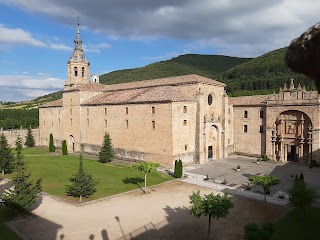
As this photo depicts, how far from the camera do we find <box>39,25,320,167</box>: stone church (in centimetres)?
3506

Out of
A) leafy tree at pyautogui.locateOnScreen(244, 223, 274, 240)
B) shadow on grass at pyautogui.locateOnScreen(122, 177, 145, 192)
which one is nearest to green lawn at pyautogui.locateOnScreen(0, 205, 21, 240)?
shadow on grass at pyautogui.locateOnScreen(122, 177, 145, 192)

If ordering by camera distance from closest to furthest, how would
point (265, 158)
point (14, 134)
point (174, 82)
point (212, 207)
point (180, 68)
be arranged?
1. point (212, 207)
2. point (265, 158)
3. point (174, 82)
4. point (14, 134)
5. point (180, 68)

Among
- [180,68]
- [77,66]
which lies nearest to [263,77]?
[180,68]

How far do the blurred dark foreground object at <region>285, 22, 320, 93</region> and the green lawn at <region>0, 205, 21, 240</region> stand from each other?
1662 centimetres

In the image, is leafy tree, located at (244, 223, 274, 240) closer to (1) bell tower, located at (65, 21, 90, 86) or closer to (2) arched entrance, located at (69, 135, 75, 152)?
(2) arched entrance, located at (69, 135, 75, 152)

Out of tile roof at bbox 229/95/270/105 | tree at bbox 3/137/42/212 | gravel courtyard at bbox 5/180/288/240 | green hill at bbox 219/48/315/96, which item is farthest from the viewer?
green hill at bbox 219/48/315/96

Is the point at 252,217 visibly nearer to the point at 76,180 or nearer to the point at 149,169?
the point at 149,169

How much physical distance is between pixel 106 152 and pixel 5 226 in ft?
67.7

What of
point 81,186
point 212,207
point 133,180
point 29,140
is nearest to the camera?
point 212,207

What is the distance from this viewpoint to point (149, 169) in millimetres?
25234

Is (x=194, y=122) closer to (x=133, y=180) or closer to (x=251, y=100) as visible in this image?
(x=251, y=100)

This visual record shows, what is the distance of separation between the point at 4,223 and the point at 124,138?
73.5ft

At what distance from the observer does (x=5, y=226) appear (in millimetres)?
17656

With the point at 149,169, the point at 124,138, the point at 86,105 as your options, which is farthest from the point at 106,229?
the point at 86,105
